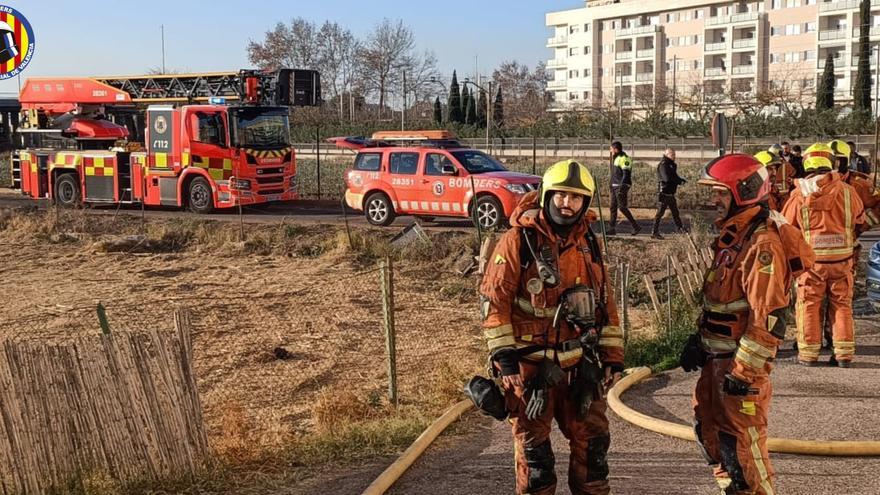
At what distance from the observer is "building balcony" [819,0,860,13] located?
2517 inches

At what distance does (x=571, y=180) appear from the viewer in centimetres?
441

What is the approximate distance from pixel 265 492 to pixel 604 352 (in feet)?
7.12

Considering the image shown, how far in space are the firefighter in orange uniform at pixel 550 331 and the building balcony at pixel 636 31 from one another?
77472 millimetres

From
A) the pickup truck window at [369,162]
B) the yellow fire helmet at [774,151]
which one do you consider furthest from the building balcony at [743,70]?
the yellow fire helmet at [774,151]

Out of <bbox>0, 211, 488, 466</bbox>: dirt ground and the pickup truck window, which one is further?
the pickup truck window

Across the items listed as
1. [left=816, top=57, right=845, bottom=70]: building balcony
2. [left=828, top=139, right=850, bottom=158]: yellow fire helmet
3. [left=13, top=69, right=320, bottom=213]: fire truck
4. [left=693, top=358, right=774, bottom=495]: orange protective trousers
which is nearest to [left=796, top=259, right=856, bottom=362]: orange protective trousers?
[left=828, top=139, right=850, bottom=158]: yellow fire helmet

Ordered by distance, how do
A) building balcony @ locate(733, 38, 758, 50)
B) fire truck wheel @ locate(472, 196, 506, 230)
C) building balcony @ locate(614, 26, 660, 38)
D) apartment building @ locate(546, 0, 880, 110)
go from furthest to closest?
building balcony @ locate(614, 26, 660, 38)
building balcony @ locate(733, 38, 758, 50)
apartment building @ locate(546, 0, 880, 110)
fire truck wheel @ locate(472, 196, 506, 230)

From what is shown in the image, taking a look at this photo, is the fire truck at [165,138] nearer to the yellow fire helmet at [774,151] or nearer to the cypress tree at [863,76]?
the yellow fire helmet at [774,151]

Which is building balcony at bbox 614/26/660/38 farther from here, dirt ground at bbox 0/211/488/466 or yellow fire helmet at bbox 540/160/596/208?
yellow fire helmet at bbox 540/160/596/208

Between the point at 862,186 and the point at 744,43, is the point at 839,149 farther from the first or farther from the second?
the point at 744,43

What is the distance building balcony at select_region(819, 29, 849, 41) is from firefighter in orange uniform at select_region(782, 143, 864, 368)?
63.7 m

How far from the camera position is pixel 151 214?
21.1m

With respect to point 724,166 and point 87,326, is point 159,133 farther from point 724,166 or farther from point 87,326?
point 724,166

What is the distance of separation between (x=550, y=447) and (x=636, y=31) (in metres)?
79.0
